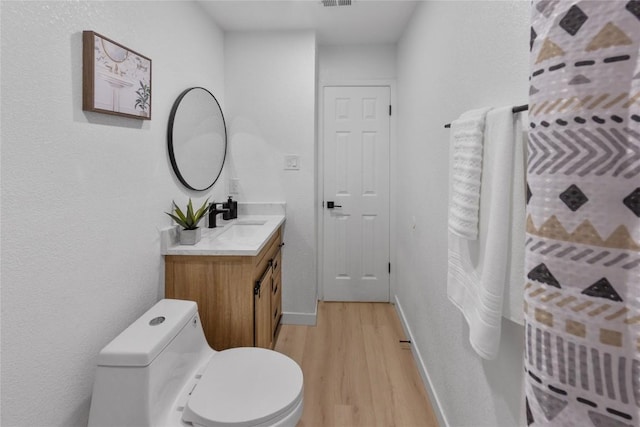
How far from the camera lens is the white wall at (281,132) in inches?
110

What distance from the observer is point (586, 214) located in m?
0.26

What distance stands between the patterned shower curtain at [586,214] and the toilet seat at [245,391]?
111 cm

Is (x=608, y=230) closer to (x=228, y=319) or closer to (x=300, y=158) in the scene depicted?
(x=228, y=319)

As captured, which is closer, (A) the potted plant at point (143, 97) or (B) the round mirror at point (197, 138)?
(A) the potted plant at point (143, 97)

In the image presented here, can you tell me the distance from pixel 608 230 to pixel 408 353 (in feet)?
8.14

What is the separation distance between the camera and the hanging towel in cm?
105

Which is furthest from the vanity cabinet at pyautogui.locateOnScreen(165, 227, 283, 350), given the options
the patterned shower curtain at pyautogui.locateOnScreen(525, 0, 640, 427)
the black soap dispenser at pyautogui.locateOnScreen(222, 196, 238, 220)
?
the patterned shower curtain at pyautogui.locateOnScreen(525, 0, 640, 427)

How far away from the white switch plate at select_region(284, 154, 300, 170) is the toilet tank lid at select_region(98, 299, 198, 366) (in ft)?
5.14

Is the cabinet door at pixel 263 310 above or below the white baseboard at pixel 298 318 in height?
above

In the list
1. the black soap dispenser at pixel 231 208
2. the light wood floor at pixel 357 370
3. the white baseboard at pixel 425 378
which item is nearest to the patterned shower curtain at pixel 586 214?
the white baseboard at pixel 425 378

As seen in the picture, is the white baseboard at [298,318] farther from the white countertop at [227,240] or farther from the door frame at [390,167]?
the white countertop at [227,240]

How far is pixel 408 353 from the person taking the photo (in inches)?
97.3

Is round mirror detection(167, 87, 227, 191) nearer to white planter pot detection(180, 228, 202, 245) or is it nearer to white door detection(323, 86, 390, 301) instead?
white planter pot detection(180, 228, 202, 245)

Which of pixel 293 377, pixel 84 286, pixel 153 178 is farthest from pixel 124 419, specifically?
pixel 153 178
